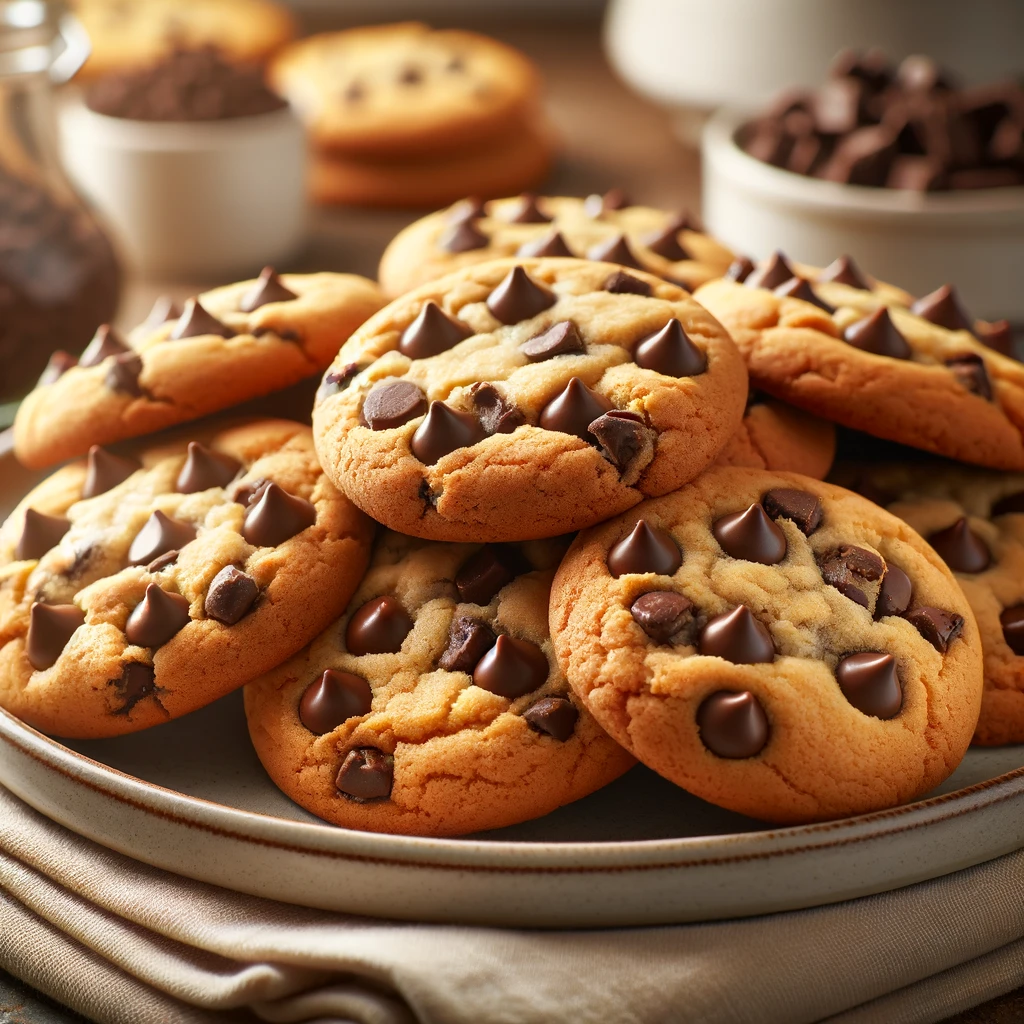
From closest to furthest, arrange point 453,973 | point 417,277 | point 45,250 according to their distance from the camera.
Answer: point 453,973 < point 417,277 < point 45,250

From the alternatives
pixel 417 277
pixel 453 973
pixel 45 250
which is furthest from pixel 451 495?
pixel 45 250

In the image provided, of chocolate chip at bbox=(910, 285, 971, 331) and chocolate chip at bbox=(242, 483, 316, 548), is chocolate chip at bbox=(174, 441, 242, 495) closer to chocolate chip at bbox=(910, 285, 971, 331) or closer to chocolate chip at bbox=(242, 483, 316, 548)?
chocolate chip at bbox=(242, 483, 316, 548)

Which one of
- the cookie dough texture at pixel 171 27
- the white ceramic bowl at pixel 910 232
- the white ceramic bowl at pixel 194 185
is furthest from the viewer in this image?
the cookie dough texture at pixel 171 27

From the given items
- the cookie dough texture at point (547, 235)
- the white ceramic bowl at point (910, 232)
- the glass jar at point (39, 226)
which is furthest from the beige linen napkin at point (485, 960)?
the white ceramic bowl at point (910, 232)

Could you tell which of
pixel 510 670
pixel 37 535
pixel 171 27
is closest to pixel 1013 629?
pixel 510 670

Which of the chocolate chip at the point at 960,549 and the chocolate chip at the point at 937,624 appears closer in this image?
the chocolate chip at the point at 937,624

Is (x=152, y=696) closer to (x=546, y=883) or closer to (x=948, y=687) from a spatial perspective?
(x=546, y=883)

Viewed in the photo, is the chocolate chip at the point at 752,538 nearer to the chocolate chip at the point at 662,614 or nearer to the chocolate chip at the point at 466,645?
the chocolate chip at the point at 662,614
